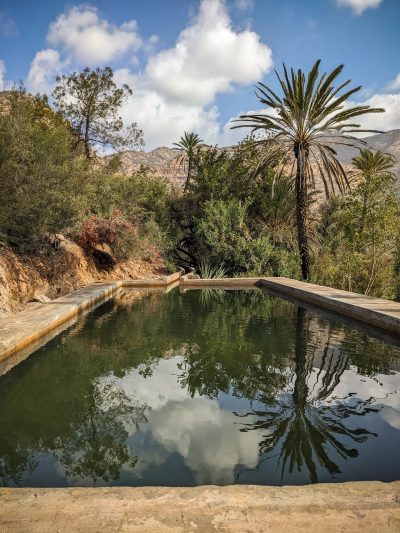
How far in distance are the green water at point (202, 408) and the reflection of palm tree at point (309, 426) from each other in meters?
0.01

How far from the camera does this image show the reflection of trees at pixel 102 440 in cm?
304

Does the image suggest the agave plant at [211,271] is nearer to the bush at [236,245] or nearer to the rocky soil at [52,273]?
the bush at [236,245]

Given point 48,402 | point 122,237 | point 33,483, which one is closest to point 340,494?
point 33,483

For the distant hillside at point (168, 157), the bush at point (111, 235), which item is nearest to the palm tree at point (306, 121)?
the bush at point (111, 235)

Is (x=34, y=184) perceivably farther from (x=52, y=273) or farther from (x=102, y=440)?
(x=102, y=440)

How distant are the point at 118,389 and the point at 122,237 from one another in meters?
13.3

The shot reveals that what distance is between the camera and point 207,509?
7.48 feet

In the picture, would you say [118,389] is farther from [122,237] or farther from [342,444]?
[122,237]

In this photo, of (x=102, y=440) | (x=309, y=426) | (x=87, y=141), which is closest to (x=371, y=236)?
(x=309, y=426)

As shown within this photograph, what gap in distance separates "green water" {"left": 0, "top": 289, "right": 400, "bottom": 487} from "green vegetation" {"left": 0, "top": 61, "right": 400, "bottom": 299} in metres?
5.14

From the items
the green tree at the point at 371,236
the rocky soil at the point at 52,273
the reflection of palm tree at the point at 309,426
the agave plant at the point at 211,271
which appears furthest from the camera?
the agave plant at the point at 211,271

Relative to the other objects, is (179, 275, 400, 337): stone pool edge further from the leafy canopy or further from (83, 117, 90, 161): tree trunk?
(83, 117, 90, 161): tree trunk

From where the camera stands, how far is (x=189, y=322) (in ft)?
28.7

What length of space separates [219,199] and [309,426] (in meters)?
17.7
